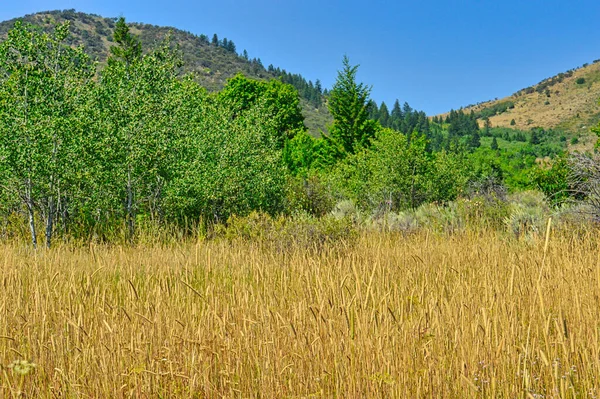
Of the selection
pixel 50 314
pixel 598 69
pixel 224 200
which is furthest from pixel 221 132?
pixel 598 69

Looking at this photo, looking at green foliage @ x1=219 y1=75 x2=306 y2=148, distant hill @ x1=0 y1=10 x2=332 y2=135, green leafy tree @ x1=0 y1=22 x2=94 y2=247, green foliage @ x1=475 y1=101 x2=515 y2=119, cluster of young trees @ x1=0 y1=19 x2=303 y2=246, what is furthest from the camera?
green foliage @ x1=475 y1=101 x2=515 y2=119

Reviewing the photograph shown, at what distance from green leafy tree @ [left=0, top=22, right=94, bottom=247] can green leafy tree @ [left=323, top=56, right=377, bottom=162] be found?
26487 mm

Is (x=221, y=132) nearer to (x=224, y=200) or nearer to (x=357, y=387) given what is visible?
(x=224, y=200)

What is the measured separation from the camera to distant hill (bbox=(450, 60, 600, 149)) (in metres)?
106

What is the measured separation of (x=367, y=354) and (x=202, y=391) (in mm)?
965

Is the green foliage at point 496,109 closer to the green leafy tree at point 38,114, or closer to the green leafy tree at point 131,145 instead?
the green leafy tree at point 131,145

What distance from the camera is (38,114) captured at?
9.27 meters

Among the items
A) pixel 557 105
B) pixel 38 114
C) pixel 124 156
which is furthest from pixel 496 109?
pixel 38 114

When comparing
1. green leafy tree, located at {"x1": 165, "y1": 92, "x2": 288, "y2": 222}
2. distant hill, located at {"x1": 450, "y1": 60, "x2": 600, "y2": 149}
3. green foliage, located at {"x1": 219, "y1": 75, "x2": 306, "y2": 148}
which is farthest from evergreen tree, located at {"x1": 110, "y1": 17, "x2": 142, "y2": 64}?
distant hill, located at {"x1": 450, "y1": 60, "x2": 600, "y2": 149}

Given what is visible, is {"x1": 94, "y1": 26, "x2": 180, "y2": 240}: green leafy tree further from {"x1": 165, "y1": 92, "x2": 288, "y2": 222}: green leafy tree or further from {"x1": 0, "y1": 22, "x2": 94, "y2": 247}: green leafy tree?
{"x1": 0, "y1": 22, "x2": 94, "y2": 247}: green leafy tree

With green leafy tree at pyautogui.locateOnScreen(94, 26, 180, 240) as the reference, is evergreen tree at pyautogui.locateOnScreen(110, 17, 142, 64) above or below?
above

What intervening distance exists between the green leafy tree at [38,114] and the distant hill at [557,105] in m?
107

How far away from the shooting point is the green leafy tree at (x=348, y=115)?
116 feet

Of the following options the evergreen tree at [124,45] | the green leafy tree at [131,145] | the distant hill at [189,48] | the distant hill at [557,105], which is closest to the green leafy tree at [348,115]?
the evergreen tree at [124,45]
